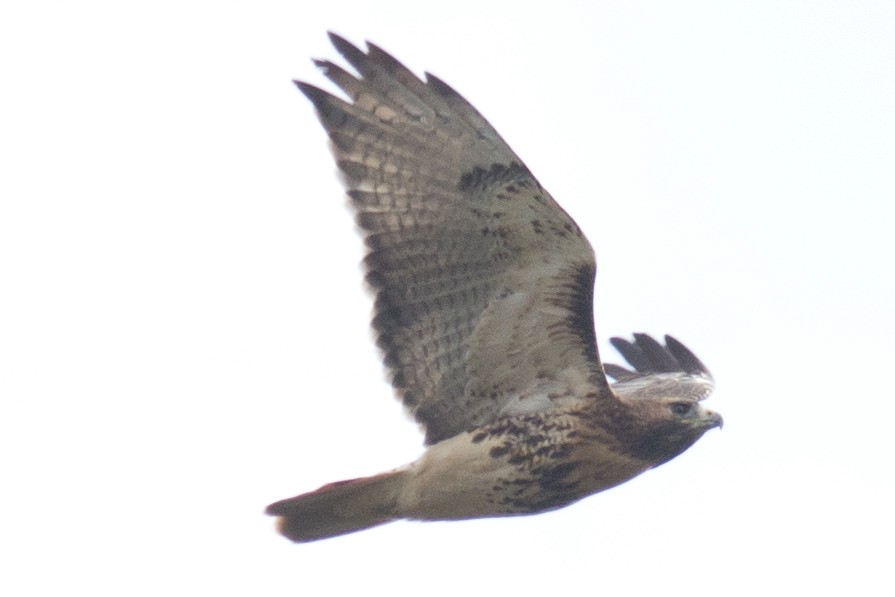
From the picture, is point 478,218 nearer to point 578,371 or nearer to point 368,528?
point 578,371

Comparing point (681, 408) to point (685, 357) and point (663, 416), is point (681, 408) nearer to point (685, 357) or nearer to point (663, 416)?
point (663, 416)

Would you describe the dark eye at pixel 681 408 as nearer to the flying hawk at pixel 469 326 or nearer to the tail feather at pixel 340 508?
the flying hawk at pixel 469 326

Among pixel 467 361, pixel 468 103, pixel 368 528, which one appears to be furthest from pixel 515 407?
pixel 468 103

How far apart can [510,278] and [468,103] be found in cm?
94

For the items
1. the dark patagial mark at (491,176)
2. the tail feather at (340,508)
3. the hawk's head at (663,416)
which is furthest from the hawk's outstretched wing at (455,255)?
the tail feather at (340,508)

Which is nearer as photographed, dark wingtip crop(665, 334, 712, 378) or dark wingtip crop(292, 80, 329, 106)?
dark wingtip crop(292, 80, 329, 106)

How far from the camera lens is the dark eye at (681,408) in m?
9.77

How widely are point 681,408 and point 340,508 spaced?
1.91 metres

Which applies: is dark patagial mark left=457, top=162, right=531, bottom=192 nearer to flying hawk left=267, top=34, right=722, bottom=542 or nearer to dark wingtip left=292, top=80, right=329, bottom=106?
flying hawk left=267, top=34, right=722, bottom=542

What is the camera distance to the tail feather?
9.71m

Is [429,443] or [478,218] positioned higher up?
[478,218]

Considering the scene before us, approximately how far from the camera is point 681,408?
980cm

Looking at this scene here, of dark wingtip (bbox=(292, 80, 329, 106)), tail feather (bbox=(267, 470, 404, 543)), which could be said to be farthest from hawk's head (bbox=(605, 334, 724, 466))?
dark wingtip (bbox=(292, 80, 329, 106))

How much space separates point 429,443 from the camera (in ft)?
32.3
